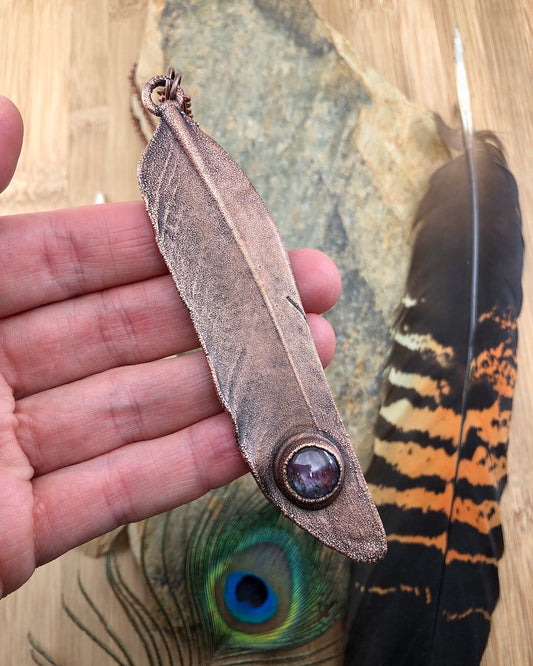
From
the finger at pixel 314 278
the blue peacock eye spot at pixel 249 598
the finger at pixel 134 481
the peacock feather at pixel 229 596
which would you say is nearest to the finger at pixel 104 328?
the finger at pixel 314 278

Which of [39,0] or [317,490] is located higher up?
[39,0]

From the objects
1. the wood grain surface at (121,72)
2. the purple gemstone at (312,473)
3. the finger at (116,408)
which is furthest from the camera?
the wood grain surface at (121,72)

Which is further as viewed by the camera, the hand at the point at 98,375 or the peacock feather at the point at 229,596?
the peacock feather at the point at 229,596

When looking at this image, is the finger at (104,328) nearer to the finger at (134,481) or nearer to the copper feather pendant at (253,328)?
the copper feather pendant at (253,328)

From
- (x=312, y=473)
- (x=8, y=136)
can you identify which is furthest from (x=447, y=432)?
(x=8, y=136)

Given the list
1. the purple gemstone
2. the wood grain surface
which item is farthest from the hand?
the wood grain surface

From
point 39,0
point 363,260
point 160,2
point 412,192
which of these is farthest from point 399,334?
point 39,0

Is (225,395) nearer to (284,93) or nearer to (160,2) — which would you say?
(284,93)
